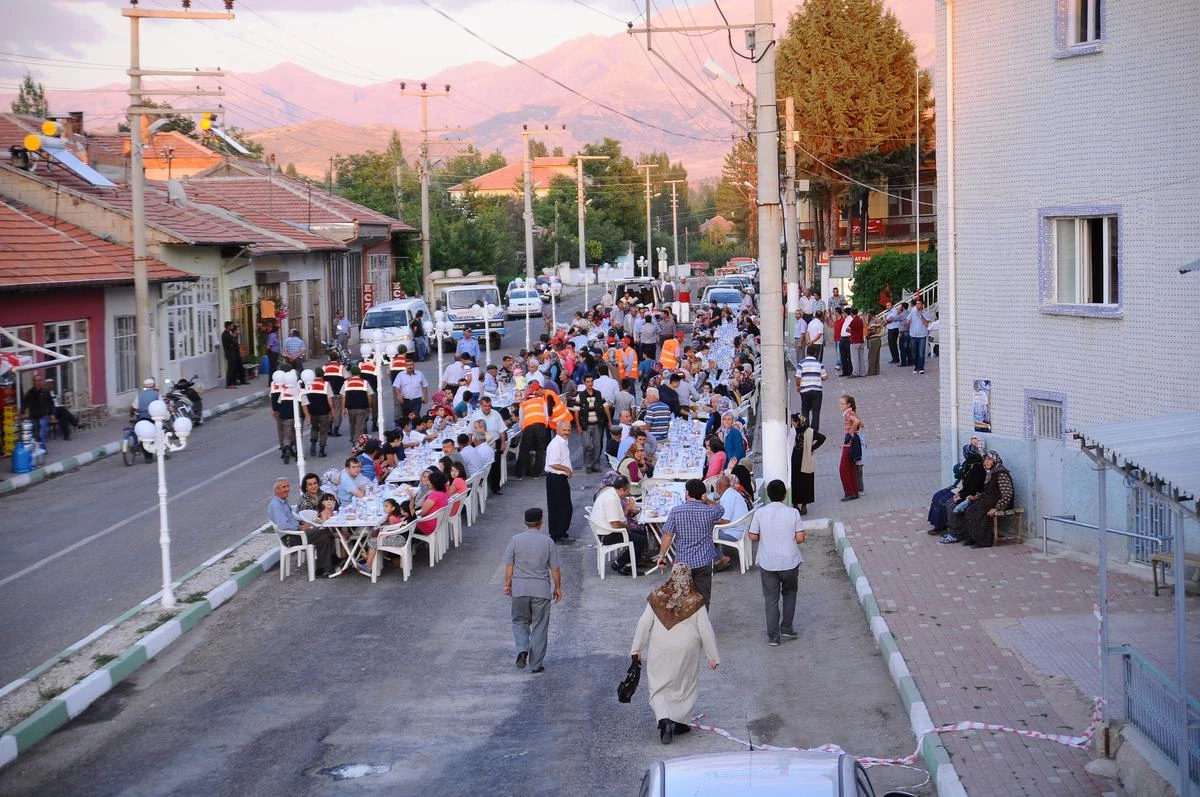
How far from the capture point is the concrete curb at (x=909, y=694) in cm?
939

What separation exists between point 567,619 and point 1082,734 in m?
6.24

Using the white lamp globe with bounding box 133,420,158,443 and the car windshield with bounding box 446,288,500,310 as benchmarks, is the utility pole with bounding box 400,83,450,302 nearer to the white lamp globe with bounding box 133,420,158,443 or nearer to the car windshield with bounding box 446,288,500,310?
the car windshield with bounding box 446,288,500,310

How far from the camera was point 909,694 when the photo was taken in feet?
37.3

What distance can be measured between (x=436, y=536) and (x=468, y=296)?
33.8 meters

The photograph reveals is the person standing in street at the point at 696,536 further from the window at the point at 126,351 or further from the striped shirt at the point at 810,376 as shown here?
the window at the point at 126,351

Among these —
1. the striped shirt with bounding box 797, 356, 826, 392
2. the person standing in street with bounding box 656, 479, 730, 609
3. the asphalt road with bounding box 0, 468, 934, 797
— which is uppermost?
the striped shirt with bounding box 797, 356, 826, 392

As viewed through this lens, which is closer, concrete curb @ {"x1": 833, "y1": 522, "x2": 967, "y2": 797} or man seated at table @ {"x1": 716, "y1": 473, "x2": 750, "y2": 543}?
concrete curb @ {"x1": 833, "y1": 522, "x2": 967, "y2": 797}

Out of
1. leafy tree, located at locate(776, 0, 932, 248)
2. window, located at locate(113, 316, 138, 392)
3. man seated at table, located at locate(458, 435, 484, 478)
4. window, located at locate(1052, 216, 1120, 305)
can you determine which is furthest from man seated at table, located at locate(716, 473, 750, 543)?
leafy tree, located at locate(776, 0, 932, 248)

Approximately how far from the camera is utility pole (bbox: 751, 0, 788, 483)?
19312mm

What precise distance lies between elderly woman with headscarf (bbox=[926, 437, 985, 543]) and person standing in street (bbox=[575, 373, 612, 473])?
7.28 meters

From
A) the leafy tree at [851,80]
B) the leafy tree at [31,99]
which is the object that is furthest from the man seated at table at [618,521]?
the leafy tree at [31,99]

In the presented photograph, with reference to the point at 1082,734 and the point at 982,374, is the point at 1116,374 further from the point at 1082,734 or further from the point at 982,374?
the point at 1082,734

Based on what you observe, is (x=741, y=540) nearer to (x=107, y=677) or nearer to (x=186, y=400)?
(x=107, y=677)

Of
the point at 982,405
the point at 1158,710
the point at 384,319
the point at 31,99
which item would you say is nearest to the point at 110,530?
the point at 982,405
